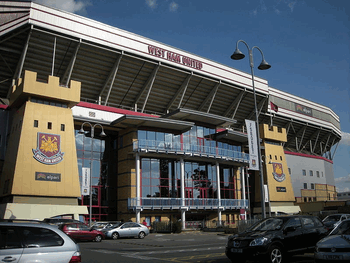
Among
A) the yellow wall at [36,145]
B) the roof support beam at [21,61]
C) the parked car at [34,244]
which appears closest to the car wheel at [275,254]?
the parked car at [34,244]

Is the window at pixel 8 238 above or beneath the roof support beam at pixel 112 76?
beneath

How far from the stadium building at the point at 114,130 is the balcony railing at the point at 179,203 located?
0.36 ft

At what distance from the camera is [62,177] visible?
1258 inches

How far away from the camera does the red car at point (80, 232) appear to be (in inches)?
909

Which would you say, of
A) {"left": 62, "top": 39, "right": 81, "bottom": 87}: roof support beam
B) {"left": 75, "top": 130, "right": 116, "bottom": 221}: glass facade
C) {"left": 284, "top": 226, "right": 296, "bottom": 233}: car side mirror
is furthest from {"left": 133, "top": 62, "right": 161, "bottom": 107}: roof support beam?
{"left": 284, "top": 226, "right": 296, "bottom": 233}: car side mirror

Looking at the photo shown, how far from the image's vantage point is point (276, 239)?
1069 centimetres

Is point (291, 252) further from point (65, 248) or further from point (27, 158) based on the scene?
point (27, 158)

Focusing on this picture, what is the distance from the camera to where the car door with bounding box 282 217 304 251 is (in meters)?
11.0

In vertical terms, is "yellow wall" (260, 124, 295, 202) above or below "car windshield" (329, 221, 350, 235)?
above

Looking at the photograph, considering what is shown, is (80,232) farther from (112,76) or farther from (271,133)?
(271,133)

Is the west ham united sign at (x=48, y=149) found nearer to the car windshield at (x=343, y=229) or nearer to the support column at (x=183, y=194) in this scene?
the support column at (x=183, y=194)

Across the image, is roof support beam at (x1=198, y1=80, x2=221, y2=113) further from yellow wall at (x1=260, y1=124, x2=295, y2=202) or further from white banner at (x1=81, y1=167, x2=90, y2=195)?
white banner at (x1=81, y1=167, x2=90, y2=195)

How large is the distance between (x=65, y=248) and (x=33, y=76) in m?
27.4

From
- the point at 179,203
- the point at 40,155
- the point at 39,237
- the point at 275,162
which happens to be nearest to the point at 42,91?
the point at 40,155
